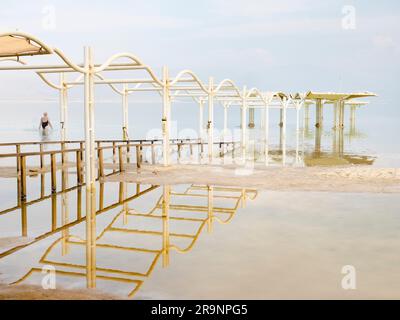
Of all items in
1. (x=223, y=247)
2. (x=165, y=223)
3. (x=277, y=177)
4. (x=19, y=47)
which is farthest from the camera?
(x=277, y=177)

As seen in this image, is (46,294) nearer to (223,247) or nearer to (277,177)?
(223,247)

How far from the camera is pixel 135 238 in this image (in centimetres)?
718

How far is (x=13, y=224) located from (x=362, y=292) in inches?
221

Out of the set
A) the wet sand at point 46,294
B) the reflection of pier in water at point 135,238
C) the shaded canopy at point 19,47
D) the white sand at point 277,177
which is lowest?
the wet sand at point 46,294

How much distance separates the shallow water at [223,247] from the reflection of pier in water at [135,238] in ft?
0.05

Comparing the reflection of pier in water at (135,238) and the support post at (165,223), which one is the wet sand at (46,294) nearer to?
the reflection of pier in water at (135,238)

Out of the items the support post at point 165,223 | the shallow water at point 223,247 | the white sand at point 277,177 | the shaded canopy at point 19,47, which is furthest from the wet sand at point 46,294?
the white sand at point 277,177

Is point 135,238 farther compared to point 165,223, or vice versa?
point 165,223

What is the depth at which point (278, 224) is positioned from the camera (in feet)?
26.1

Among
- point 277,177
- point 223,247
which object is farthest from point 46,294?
point 277,177

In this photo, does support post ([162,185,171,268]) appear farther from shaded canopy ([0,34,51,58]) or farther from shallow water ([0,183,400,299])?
shaded canopy ([0,34,51,58])

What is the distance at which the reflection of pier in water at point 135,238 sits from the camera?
5.59m

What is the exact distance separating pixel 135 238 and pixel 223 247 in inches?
54.2

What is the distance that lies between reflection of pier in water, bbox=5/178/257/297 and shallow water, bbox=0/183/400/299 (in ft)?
0.05
